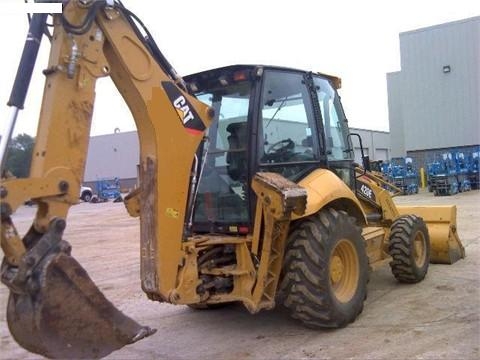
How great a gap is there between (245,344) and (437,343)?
1.66 metres

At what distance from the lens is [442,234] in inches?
308

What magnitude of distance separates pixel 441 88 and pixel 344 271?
23159 millimetres

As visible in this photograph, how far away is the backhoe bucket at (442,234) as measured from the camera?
25.7 ft

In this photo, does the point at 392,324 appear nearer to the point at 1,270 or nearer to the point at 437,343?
the point at 437,343

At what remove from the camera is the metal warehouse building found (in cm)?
2503

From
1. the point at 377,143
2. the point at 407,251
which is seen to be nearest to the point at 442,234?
the point at 407,251

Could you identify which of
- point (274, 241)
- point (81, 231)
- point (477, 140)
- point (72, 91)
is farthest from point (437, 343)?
point (477, 140)

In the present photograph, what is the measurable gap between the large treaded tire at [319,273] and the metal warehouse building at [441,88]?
70.8 feet

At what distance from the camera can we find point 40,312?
318 centimetres

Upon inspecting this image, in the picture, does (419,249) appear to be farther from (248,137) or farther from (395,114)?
(395,114)

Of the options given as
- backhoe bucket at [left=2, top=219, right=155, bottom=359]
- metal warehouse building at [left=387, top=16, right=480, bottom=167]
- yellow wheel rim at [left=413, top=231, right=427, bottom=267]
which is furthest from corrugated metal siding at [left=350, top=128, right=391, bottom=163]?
backhoe bucket at [left=2, top=219, right=155, bottom=359]

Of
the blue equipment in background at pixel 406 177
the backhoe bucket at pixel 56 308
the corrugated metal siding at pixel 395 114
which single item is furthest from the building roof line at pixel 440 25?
the backhoe bucket at pixel 56 308

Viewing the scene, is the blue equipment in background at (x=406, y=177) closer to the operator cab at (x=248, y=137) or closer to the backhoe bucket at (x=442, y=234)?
the backhoe bucket at (x=442, y=234)

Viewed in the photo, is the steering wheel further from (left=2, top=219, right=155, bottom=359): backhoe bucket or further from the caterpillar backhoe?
(left=2, top=219, right=155, bottom=359): backhoe bucket
